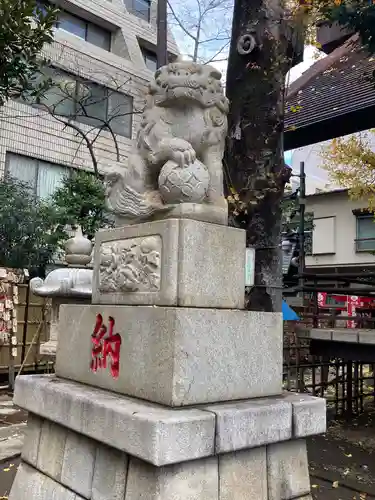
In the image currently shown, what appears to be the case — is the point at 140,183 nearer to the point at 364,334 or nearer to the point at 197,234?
the point at 197,234

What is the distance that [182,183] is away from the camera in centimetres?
283

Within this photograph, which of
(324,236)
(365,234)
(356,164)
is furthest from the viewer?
(324,236)

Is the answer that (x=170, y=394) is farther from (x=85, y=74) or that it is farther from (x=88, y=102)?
(x=85, y=74)

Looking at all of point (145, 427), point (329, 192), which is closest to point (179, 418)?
point (145, 427)

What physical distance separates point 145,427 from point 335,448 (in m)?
5.33

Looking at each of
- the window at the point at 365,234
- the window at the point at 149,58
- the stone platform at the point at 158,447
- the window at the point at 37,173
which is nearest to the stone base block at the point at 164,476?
the stone platform at the point at 158,447

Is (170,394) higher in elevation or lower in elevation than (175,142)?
lower

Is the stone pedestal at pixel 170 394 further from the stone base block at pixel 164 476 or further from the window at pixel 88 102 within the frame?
the window at pixel 88 102

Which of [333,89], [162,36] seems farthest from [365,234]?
[162,36]

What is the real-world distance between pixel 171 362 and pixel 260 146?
11.9 ft

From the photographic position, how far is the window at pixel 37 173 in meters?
12.7

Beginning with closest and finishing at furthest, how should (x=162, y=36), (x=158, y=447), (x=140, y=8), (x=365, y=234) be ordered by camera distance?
1. (x=158, y=447)
2. (x=162, y=36)
3. (x=140, y=8)
4. (x=365, y=234)

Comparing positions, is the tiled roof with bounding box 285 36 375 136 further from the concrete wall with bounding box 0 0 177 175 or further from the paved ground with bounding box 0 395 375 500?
the concrete wall with bounding box 0 0 177 175

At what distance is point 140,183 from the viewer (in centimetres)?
315
